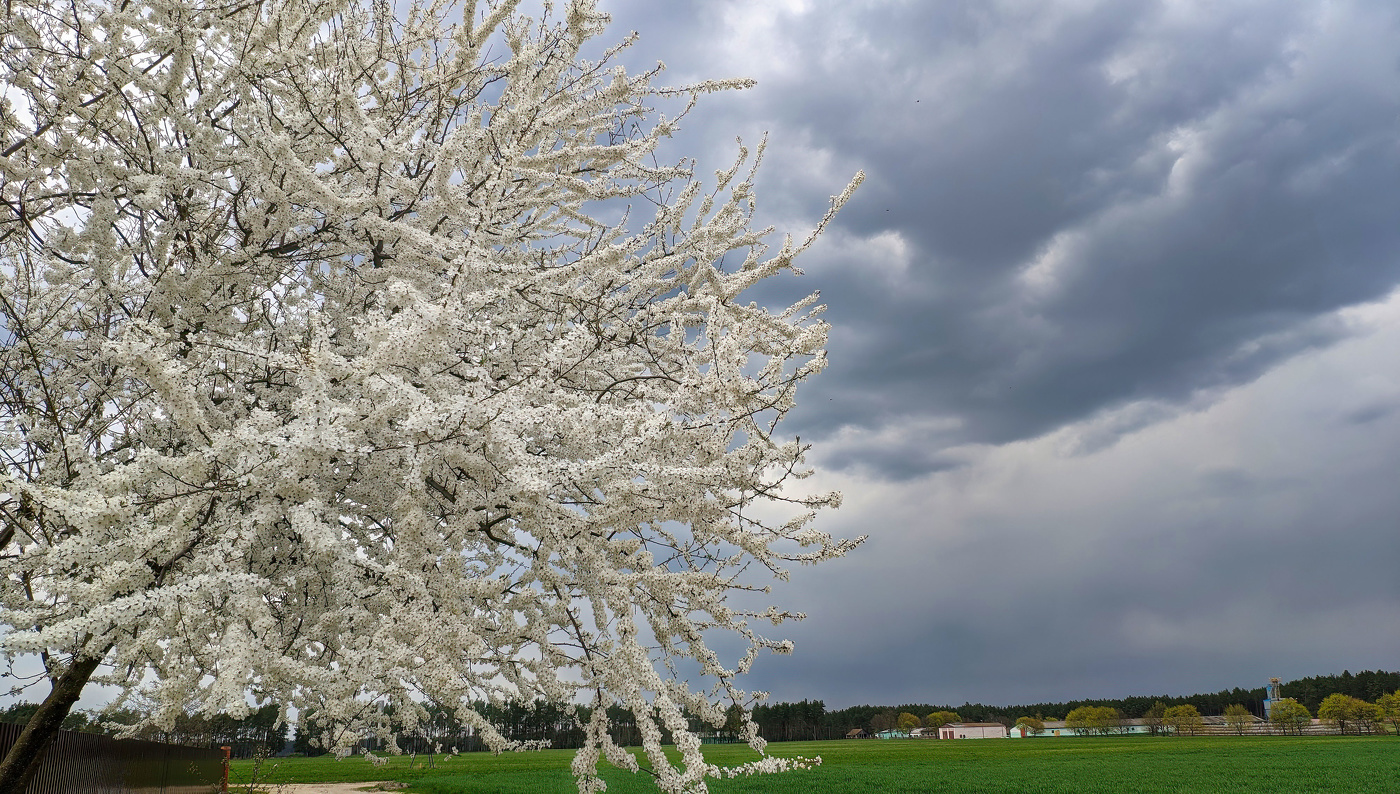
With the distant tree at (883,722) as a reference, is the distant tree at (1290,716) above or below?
above

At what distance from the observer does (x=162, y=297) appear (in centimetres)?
507

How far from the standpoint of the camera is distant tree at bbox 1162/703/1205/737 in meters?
102

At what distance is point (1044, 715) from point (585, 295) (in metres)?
164

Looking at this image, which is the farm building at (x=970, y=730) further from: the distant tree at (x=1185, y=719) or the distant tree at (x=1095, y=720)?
the distant tree at (x=1185, y=719)

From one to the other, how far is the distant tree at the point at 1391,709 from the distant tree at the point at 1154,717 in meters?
29.3

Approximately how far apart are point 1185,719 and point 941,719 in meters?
39.1

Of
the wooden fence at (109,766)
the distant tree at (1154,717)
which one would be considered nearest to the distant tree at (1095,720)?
the distant tree at (1154,717)

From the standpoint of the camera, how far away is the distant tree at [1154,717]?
11456cm

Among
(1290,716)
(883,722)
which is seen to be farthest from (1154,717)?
(883,722)

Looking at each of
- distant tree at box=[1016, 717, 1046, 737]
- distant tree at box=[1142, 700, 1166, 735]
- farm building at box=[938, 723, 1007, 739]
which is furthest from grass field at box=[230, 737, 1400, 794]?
distant tree at box=[1016, 717, 1046, 737]

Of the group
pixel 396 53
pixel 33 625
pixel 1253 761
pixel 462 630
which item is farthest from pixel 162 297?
pixel 1253 761

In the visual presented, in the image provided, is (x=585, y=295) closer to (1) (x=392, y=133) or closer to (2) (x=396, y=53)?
(1) (x=392, y=133)

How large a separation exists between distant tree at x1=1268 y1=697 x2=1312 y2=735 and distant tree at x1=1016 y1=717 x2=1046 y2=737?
124 feet

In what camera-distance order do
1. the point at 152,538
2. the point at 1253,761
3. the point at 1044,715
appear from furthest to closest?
the point at 1044,715, the point at 1253,761, the point at 152,538
